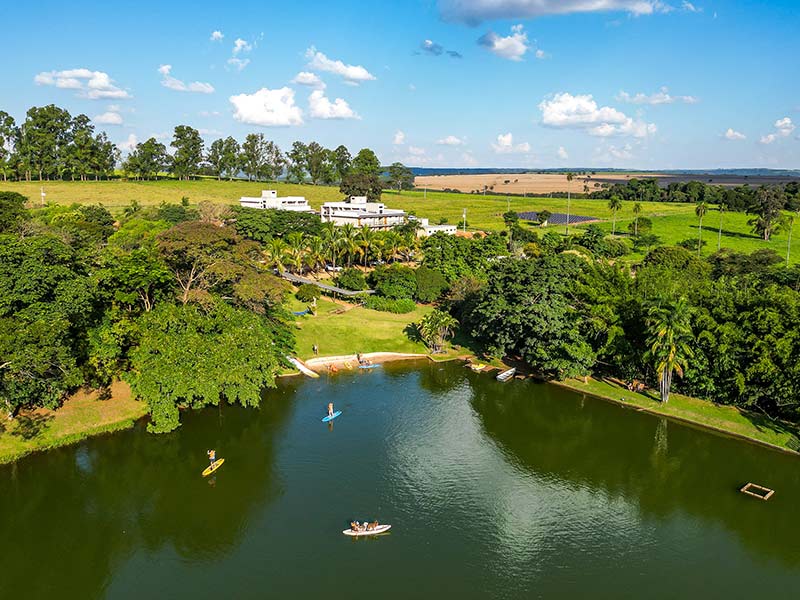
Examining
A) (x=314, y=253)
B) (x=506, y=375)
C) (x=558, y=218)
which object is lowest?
(x=506, y=375)

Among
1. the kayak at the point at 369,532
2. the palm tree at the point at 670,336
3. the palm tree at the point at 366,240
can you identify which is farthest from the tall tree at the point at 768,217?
the kayak at the point at 369,532

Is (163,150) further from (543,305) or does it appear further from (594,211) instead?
(543,305)

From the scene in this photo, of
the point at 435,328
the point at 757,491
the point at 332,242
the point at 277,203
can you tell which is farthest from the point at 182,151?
the point at 757,491

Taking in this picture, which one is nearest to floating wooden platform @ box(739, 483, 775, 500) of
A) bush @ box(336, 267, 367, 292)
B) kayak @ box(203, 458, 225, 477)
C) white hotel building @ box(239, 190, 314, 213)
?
kayak @ box(203, 458, 225, 477)

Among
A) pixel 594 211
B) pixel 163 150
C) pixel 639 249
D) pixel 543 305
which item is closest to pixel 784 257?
pixel 639 249

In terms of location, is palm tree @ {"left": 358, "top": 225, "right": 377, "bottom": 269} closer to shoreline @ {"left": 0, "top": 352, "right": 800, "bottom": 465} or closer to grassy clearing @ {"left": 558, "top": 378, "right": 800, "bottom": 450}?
shoreline @ {"left": 0, "top": 352, "right": 800, "bottom": 465}

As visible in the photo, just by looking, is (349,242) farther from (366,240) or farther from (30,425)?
(30,425)

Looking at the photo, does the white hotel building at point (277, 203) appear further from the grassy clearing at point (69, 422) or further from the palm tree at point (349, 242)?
the grassy clearing at point (69, 422)
